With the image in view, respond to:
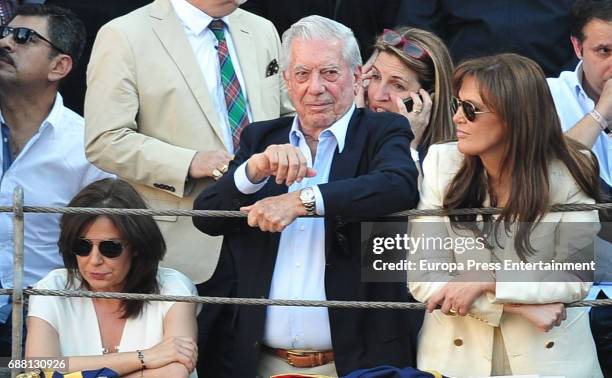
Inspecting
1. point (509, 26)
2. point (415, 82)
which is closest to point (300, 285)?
point (415, 82)

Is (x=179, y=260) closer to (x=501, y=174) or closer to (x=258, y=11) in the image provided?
(x=501, y=174)

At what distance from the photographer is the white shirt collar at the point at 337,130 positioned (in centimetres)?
464

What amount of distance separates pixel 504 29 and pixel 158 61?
195cm

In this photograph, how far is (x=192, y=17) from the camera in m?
5.66

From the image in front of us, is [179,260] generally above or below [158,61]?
below

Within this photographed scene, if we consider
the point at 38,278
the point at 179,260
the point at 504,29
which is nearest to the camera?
the point at 179,260

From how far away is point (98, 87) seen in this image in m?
5.44

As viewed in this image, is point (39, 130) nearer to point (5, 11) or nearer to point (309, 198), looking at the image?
point (5, 11)

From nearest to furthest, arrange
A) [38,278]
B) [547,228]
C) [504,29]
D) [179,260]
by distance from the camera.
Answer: [547,228] → [179,260] → [38,278] → [504,29]

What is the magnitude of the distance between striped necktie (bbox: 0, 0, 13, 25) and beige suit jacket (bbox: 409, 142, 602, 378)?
8.84 ft

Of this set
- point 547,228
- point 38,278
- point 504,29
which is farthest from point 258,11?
point 547,228

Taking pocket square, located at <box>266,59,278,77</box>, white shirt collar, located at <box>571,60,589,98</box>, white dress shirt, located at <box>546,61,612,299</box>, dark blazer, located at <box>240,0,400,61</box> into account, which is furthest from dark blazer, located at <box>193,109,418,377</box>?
dark blazer, located at <box>240,0,400,61</box>

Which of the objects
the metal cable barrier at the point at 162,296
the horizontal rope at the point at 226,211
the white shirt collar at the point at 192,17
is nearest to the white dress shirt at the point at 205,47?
the white shirt collar at the point at 192,17

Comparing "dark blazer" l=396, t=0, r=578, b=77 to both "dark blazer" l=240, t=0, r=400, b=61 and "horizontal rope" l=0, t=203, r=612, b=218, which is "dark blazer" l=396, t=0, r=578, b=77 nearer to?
"dark blazer" l=240, t=0, r=400, b=61
